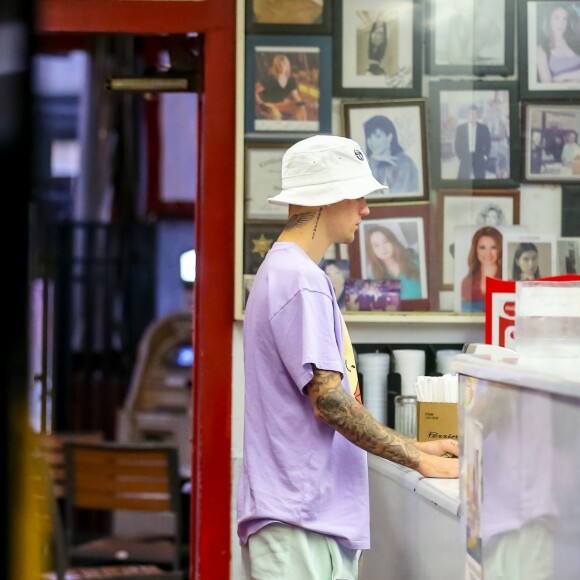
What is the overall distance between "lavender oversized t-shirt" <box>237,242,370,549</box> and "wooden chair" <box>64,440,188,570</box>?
7.74ft

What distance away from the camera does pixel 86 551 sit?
476 centimetres

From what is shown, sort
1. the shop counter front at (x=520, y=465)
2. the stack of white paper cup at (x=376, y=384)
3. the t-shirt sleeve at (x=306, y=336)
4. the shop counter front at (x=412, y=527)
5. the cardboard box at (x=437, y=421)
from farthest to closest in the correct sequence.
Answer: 1. the stack of white paper cup at (x=376, y=384)
2. the cardboard box at (x=437, y=421)
3. the shop counter front at (x=412, y=527)
4. the t-shirt sleeve at (x=306, y=336)
5. the shop counter front at (x=520, y=465)

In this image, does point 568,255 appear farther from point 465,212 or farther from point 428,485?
point 428,485

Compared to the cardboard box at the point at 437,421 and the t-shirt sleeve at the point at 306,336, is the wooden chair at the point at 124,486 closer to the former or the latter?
the cardboard box at the point at 437,421

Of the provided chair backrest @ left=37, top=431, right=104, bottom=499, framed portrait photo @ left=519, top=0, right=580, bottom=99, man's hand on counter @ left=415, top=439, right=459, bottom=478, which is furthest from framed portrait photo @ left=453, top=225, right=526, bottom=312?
chair backrest @ left=37, top=431, right=104, bottom=499

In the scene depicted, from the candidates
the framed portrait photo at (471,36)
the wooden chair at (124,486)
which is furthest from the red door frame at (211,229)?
the wooden chair at (124,486)

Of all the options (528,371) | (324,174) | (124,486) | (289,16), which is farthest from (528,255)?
(528,371)

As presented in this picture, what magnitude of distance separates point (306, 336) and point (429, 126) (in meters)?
1.69

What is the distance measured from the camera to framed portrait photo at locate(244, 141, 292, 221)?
3.66 metres

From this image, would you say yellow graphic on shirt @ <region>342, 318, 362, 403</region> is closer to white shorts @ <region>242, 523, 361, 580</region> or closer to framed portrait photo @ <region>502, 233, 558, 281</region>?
white shorts @ <region>242, 523, 361, 580</region>

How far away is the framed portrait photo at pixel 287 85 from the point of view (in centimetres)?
366

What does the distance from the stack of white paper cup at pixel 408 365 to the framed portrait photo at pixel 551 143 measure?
2.36 feet

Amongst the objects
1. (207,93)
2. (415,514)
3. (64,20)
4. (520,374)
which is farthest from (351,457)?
(64,20)

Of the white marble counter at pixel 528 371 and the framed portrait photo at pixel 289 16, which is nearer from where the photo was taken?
the white marble counter at pixel 528 371
